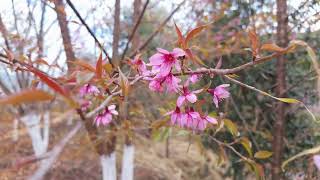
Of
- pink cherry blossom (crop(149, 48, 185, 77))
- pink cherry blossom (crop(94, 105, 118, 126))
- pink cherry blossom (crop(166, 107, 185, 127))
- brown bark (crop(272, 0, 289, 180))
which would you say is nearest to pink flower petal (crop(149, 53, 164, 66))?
pink cherry blossom (crop(149, 48, 185, 77))

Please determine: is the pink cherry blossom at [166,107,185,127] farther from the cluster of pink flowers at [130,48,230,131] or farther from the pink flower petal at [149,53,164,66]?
the pink flower petal at [149,53,164,66]

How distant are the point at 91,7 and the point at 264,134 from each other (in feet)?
2.87

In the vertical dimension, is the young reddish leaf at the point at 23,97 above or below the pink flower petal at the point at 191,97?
above

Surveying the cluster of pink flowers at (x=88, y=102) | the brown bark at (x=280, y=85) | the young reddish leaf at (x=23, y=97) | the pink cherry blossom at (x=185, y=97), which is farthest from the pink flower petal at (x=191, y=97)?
the brown bark at (x=280, y=85)

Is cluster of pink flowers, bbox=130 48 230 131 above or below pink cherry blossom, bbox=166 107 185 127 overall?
above

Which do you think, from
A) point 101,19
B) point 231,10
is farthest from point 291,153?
point 101,19

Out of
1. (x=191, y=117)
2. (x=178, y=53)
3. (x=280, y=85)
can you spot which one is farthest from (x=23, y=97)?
(x=280, y=85)

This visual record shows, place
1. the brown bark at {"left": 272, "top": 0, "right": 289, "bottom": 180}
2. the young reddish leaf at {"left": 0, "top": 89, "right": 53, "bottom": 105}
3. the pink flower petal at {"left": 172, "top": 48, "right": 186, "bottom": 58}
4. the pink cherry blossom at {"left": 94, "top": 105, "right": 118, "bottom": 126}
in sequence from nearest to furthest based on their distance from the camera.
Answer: the young reddish leaf at {"left": 0, "top": 89, "right": 53, "bottom": 105}, the pink flower petal at {"left": 172, "top": 48, "right": 186, "bottom": 58}, the pink cherry blossom at {"left": 94, "top": 105, "right": 118, "bottom": 126}, the brown bark at {"left": 272, "top": 0, "right": 289, "bottom": 180}

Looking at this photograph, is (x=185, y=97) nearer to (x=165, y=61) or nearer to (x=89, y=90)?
(x=165, y=61)

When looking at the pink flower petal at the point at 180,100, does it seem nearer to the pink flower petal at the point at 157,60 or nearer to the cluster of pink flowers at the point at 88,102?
the pink flower petal at the point at 157,60

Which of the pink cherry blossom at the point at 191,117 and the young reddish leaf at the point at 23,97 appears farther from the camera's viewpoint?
the pink cherry blossom at the point at 191,117

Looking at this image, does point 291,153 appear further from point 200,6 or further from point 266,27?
point 200,6

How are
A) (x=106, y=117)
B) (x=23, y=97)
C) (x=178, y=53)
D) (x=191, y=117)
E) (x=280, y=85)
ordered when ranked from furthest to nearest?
1. (x=280, y=85)
2. (x=106, y=117)
3. (x=191, y=117)
4. (x=178, y=53)
5. (x=23, y=97)

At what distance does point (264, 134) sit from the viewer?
159cm
